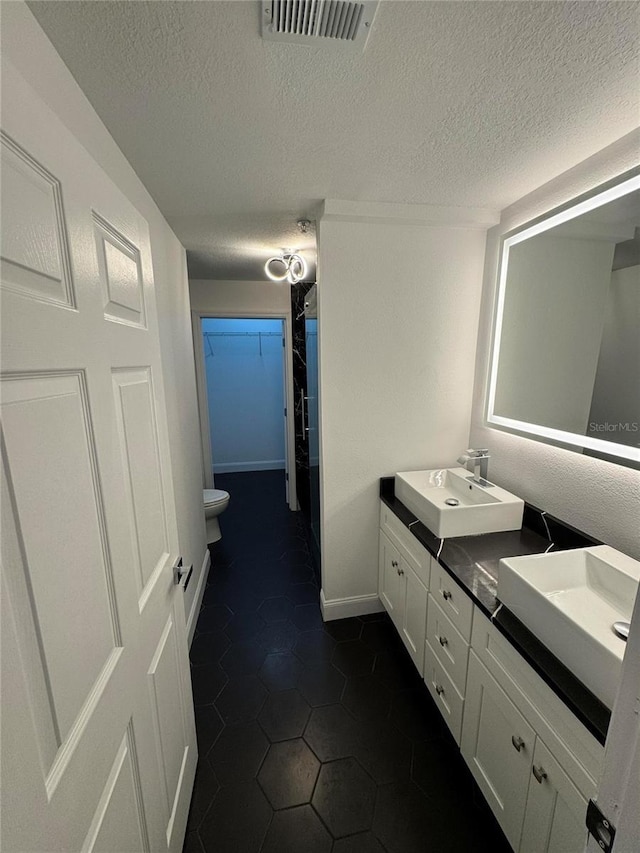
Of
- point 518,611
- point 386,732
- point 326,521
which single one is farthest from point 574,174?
point 386,732

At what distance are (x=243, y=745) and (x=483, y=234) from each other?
107 inches

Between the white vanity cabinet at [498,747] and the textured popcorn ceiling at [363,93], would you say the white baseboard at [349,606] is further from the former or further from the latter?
the textured popcorn ceiling at [363,93]

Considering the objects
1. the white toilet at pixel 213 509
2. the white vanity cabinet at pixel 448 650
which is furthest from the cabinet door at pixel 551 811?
the white toilet at pixel 213 509

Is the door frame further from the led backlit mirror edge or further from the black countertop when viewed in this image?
the led backlit mirror edge

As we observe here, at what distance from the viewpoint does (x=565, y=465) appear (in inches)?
56.3

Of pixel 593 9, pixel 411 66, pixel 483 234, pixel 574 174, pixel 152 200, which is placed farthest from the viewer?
pixel 483 234

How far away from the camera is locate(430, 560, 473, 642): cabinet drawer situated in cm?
123

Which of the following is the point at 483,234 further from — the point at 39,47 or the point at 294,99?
the point at 39,47

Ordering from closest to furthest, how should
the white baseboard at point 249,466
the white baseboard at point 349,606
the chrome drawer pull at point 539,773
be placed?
the chrome drawer pull at point 539,773, the white baseboard at point 349,606, the white baseboard at point 249,466

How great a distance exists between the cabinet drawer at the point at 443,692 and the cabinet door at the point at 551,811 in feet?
1.13

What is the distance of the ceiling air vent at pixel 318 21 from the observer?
2.37 ft

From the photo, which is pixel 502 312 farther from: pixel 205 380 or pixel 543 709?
pixel 205 380

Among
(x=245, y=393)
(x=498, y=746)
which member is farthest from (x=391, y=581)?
(x=245, y=393)

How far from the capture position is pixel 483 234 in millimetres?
1846
